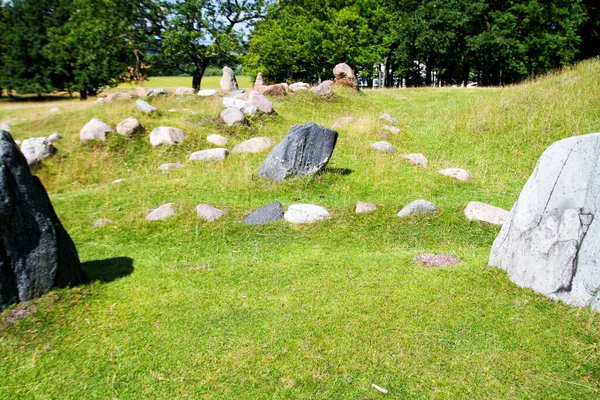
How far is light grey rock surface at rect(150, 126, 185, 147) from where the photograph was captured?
11.9m

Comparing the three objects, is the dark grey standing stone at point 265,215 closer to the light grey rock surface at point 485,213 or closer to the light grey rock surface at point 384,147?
the light grey rock surface at point 485,213

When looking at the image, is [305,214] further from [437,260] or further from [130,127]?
[130,127]

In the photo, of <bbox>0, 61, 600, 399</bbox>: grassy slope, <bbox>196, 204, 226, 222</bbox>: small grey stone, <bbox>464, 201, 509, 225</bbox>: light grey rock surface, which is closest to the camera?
<bbox>0, 61, 600, 399</bbox>: grassy slope

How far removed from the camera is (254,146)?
11.7m

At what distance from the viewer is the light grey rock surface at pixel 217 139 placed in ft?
40.6

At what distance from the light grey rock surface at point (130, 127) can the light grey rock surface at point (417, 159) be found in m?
7.80

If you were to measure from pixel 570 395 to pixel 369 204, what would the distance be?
4.71 metres

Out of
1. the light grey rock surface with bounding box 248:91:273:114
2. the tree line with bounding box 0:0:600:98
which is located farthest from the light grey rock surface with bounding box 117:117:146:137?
the tree line with bounding box 0:0:600:98

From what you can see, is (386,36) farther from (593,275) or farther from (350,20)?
(593,275)

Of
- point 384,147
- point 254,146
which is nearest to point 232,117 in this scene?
point 254,146

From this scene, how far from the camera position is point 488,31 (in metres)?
30.2

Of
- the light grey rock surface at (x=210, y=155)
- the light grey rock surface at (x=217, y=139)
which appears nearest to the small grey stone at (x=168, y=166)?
the light grey rock surface at (x=210, y=155)

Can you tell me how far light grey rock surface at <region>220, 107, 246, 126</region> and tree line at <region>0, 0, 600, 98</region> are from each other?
43.2 feet

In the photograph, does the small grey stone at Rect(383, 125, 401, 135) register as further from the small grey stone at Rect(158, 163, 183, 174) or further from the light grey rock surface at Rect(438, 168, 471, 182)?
the small grey stone at Rect(158, 163, 183, 174)
